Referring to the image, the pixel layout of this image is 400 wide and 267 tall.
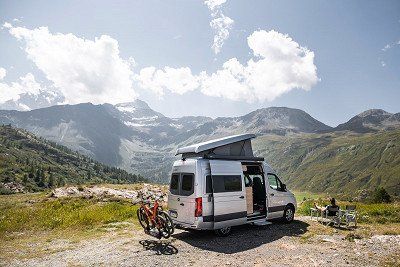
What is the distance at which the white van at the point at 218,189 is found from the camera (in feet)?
49.2

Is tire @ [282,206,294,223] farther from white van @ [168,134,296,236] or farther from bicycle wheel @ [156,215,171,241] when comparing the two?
bicycle wheel @ [156,215,171,241]

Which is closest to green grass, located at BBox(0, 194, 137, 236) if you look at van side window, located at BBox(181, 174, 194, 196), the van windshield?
the van windshield

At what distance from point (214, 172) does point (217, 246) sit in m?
3.37

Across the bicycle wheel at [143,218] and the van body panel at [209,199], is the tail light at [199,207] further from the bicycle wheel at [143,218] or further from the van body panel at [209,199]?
the bicycle wheel at [143,218]

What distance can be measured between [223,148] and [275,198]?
493 centimetres

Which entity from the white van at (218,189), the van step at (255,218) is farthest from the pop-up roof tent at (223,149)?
the van step at (255,218)

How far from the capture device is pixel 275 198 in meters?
19.0

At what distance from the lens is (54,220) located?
64.0ft

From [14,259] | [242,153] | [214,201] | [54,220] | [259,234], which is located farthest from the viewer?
[54,220]

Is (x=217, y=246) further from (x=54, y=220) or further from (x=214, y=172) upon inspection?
(x=54, y=220)

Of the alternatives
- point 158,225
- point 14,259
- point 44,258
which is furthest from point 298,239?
point 14,259

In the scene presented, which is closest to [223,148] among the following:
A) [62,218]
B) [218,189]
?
[218,189]

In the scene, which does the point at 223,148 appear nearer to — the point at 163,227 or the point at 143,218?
the point at 163,227

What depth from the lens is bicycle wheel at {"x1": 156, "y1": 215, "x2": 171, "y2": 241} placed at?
588 inches
